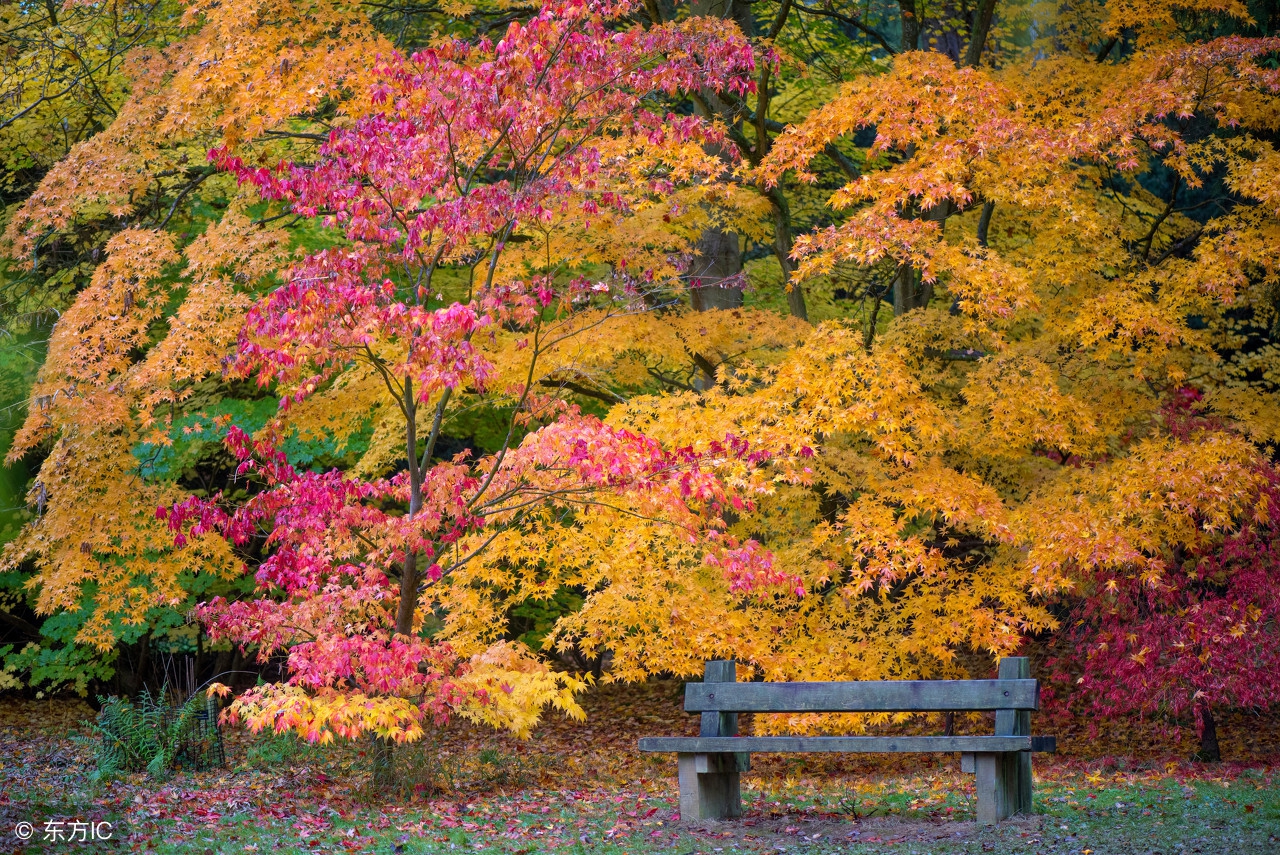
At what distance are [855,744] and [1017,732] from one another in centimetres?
84

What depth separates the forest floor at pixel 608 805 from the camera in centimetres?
550

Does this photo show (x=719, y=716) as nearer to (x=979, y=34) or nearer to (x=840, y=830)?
(x=840, y=830)

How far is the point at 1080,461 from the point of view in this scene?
10.5 metres

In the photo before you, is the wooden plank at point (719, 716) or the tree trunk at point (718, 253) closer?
the wooden plank at point (719, 716)

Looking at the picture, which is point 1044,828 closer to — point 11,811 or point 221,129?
point 11,811

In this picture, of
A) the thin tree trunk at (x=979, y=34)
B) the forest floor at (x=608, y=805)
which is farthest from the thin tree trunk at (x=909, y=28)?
the forest floor at (x=608, y=805)

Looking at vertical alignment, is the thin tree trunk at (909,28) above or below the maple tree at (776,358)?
above

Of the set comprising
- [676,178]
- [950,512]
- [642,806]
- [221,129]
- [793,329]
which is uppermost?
[221,129]

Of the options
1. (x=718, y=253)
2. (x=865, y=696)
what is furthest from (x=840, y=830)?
(x=718, y=253)

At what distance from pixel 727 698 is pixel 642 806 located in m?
1.43

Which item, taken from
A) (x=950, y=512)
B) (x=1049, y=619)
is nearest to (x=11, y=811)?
(x=950, y=512)

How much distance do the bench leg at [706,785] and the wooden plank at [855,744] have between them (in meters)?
0.11

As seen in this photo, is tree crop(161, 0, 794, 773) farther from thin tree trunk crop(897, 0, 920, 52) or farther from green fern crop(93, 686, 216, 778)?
thin tree trunk crop(897, 0, 920, 52)

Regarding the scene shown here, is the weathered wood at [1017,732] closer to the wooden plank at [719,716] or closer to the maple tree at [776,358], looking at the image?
the wooden plank at [719,716]
